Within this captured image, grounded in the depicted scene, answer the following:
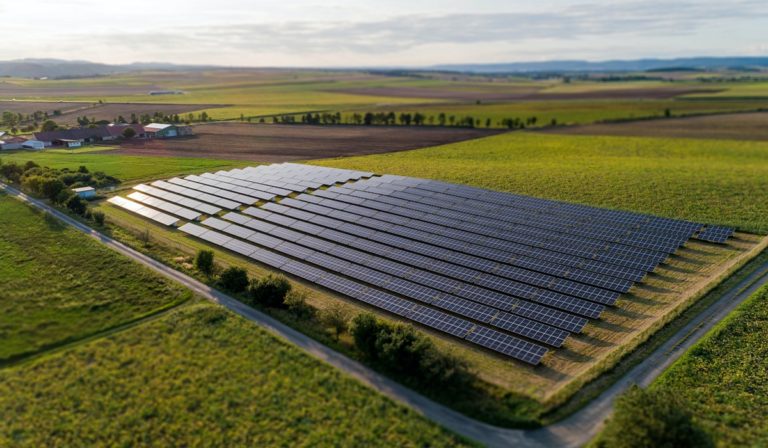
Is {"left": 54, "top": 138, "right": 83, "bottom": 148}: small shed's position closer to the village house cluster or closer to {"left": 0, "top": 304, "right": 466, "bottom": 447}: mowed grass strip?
the village house cluster

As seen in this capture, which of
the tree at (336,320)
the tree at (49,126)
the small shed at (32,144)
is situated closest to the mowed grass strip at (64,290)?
the tree at (336,320)

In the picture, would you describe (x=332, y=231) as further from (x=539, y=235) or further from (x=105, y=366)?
(x=105, y=366)

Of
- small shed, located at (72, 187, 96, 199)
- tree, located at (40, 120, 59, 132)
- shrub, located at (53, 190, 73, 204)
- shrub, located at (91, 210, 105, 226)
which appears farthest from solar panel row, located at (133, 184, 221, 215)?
tree, located at (40, 120, 59, 132)

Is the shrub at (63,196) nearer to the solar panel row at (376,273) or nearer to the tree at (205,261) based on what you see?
the solar panel row at (376,273)

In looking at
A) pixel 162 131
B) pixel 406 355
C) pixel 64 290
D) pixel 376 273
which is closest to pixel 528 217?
pixel 376 273

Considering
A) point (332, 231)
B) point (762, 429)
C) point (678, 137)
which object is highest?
point (678, 137)

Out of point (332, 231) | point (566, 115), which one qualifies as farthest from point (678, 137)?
point (332, 231)

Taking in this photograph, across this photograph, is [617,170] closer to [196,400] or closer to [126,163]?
[196,400]
